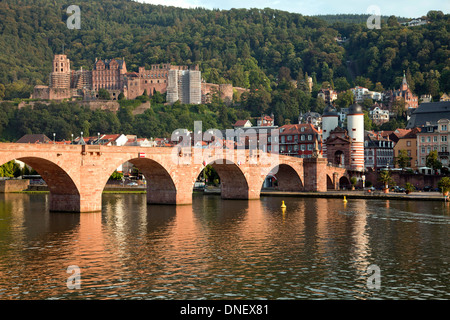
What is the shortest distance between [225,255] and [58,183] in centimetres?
2297

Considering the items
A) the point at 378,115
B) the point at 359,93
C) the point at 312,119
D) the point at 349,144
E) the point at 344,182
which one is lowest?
the point at 344,182

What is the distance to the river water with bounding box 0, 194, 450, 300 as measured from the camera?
2431 centimetres

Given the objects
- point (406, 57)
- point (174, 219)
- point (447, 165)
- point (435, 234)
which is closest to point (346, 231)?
point (435, 234)

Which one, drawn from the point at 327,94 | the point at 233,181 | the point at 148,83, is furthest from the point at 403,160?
the point at 148,83

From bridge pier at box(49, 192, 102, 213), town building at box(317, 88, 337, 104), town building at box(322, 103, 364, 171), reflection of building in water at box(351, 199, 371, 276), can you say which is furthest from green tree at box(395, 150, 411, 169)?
town building at box(317, 88, 337, 104)

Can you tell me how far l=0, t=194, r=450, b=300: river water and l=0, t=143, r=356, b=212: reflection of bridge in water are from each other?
2478 millimetres

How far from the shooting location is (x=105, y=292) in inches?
935

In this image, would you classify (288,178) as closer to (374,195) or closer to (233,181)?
(233,181)

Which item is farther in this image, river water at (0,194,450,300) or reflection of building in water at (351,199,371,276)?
reflection of building in water at (351,199,371,276)

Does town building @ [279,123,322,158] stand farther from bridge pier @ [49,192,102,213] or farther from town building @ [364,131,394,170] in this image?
bridge pier @ [49,192,102,213]

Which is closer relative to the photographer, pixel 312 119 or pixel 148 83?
pixel 312 119

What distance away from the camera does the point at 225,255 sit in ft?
104

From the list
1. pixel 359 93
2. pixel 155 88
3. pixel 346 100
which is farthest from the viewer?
pixel 155 88

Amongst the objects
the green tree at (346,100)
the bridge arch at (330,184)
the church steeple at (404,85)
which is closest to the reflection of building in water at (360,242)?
the bridge arch at (330,184)
